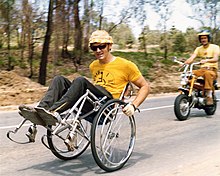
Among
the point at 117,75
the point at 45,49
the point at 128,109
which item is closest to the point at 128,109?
the point at 128,109

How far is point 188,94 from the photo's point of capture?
31.3 ft

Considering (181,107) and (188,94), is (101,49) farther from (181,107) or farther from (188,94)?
(188,94)

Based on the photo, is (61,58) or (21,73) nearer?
(21,73)

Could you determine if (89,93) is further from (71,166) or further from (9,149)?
(9,149)

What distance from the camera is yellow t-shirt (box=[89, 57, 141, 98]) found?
544cm

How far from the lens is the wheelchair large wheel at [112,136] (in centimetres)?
490

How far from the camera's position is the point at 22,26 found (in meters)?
17.3

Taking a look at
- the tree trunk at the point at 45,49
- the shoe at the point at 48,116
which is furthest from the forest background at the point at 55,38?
the shoe at the point at 48,116

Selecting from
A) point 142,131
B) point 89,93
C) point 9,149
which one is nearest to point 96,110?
point 89,93

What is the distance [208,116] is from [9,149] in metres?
5.49

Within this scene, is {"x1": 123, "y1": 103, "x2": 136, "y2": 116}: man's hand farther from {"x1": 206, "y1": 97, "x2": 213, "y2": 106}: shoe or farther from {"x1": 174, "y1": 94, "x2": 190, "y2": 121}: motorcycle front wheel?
{"x1": 206, "y1": 97, "x2": 213, "y2": 106}: shoe

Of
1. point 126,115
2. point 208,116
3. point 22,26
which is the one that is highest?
point 22,26

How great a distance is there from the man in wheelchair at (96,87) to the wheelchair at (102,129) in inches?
3.8

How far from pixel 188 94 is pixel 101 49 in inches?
183
